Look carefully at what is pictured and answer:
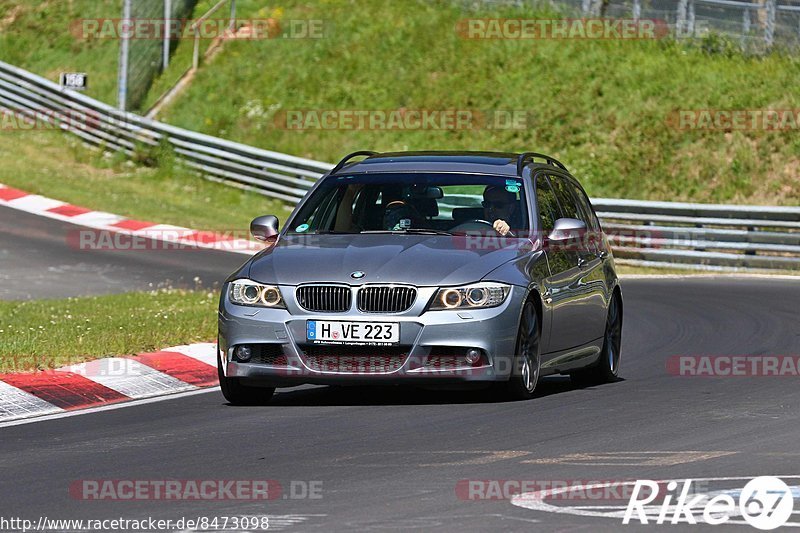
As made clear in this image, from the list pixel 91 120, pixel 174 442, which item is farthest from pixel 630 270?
pixel 174 442

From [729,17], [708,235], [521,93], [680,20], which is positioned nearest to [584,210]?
[708,235]

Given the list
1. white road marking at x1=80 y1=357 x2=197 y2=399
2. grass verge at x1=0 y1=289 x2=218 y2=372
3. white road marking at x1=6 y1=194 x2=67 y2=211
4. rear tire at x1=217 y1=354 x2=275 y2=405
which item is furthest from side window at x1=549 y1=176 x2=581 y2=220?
white road marking at x1=6 y1=194 x2=67 y2=211

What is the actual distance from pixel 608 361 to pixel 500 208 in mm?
1757

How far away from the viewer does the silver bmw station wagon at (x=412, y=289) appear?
1029cm

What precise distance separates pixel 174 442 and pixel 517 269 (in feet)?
8.91

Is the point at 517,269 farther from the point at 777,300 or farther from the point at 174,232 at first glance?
the point at 174,232

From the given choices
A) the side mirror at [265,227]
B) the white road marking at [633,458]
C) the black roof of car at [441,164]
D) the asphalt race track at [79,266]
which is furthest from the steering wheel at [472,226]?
the asphalt race track at [79,266]

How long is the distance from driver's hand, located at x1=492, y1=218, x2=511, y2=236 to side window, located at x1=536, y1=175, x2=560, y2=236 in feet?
0.88
